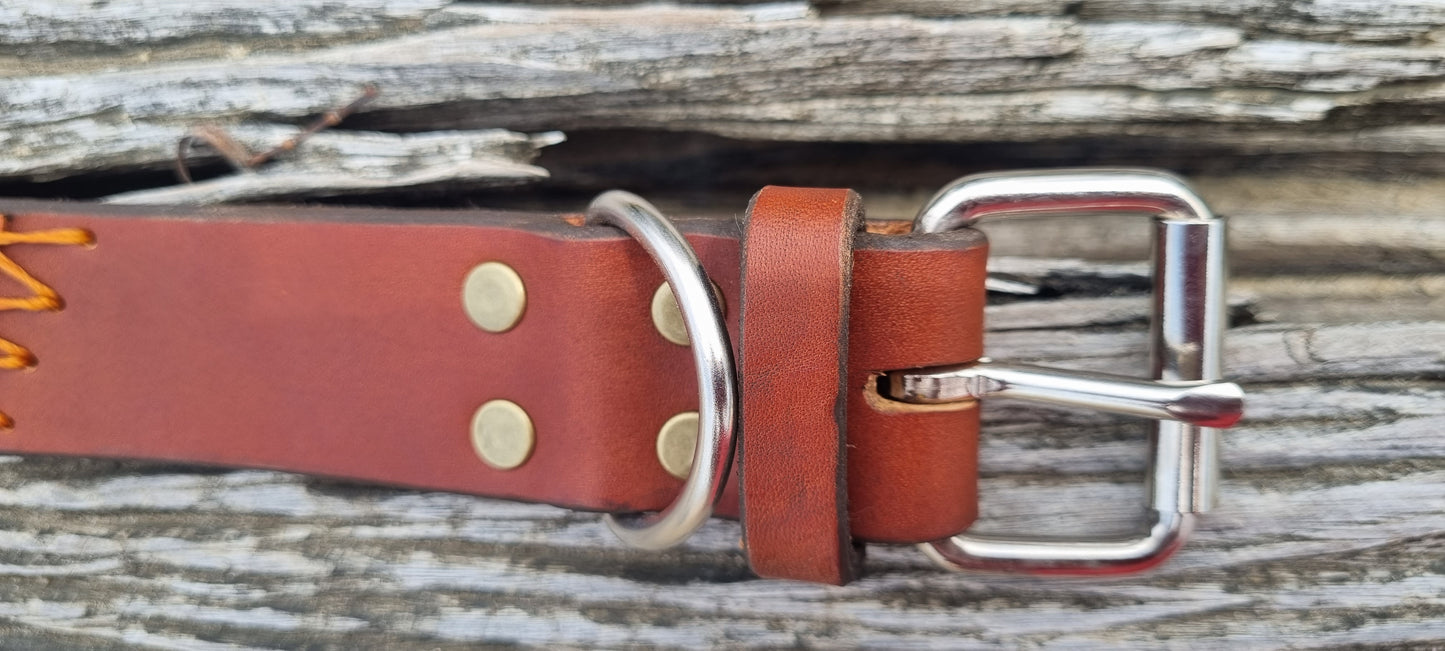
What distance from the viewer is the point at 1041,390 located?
0.80m

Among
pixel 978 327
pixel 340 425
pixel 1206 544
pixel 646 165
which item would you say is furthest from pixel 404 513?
pixel 1206 544

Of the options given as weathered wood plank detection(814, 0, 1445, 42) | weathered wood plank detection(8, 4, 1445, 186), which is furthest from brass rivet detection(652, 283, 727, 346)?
weathered wood plank detection(814, 0, 1445, 42)

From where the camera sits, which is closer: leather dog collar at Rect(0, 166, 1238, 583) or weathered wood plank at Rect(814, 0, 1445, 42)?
leather dog collar at Rect(0, 166, 1238, 583)

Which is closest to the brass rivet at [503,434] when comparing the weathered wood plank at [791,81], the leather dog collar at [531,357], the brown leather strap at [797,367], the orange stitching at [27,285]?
the leather dog collar at [531,357]

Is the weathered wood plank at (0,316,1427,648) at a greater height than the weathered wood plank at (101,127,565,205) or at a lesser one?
lesser

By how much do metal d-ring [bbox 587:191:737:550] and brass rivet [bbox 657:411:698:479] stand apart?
2.6 inches

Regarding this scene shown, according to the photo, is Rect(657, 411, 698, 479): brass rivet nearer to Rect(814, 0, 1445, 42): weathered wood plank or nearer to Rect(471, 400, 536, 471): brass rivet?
Rect(471, 400, 536, 471): brass rivet

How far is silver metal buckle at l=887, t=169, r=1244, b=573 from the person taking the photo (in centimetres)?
79

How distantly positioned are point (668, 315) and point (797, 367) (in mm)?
165

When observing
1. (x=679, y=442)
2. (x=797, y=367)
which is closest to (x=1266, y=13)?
(x=797, y=367)

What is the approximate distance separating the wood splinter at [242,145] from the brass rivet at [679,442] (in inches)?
22.9

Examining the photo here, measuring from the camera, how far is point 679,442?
2.90 ft

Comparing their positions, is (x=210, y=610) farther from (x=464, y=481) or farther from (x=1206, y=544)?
(x=1206, y=544)

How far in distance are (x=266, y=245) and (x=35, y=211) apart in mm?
317
